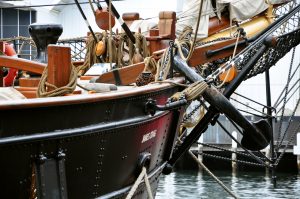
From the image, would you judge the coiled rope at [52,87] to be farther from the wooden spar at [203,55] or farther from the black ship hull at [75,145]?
the wooden spar at [203,55]

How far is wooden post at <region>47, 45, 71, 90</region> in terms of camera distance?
20.1 ft

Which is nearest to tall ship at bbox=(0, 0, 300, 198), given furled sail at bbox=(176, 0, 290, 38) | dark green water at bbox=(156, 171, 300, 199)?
furled sail at bbox=(176, 0, 290, 38)

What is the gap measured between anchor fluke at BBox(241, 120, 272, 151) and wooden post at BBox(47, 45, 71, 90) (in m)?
3.83

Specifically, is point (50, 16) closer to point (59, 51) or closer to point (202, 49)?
point (202, 49)

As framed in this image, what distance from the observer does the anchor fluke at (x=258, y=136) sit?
9594 mm

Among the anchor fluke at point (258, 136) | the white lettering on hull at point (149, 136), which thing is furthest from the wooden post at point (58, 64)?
the anchor fluke at point (258, 136)

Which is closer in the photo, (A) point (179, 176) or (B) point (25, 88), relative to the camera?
(B) point (25, 88)

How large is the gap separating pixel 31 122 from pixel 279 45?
831 centimetres

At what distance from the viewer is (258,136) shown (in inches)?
378

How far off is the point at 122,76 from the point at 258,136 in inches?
77.0

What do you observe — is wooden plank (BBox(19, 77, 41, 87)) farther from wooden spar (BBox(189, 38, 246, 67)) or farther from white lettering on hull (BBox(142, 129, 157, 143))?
wooden spar (BBox(189, 38, 246, 67))

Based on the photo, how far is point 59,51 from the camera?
6.14 m

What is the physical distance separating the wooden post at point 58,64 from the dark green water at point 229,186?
1425 centimetres

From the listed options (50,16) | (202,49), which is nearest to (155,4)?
(50,16)
